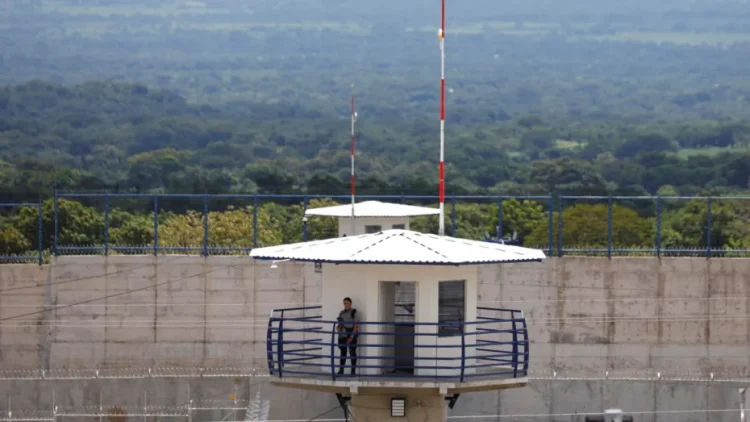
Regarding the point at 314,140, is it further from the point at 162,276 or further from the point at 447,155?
the point at 162,276

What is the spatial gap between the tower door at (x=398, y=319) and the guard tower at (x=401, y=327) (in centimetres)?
1

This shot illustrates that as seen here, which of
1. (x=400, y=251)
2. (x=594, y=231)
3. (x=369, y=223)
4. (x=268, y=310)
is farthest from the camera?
(x=594, y=231)

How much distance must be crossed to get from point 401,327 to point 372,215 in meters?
13.4

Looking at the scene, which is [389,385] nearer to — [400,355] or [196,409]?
[400,355]

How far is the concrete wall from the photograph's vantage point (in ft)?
128

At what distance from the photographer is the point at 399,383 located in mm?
23750

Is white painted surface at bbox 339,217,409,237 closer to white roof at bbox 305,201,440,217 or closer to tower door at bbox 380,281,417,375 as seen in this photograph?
white roof at bbox 305,201,440,217

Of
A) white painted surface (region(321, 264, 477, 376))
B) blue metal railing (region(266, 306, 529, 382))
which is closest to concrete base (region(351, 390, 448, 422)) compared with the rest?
blue metal railing (region(266, 306, 529, 382))

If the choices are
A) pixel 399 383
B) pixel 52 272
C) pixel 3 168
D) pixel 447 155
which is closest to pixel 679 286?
pixel 52 272

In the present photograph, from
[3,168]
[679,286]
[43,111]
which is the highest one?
[43,111]

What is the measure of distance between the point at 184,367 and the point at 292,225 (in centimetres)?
1811

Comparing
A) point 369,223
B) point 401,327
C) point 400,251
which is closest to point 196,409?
point 369,223

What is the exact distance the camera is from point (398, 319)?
2481cm

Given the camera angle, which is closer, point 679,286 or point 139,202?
→ point 679,286
